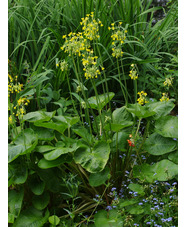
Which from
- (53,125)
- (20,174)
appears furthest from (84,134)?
(20,174)

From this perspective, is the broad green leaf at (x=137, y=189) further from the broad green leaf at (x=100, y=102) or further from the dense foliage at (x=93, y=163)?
the broad green leaf at (x=100, y=102)

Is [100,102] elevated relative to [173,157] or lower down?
elevated

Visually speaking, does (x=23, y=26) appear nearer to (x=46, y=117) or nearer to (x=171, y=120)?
(x=46, y=117)

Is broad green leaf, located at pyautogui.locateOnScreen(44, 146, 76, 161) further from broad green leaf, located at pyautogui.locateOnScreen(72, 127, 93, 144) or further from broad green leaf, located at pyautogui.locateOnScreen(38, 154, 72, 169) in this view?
broad green leaf, located at pyautogui.locateOnScreen(72, 127, 93, 144)

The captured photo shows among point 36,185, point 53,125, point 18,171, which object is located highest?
point 53,125

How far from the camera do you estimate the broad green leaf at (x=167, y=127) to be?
180 cm

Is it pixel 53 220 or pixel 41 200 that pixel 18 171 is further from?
pixel 53 220

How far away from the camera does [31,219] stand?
177 cm

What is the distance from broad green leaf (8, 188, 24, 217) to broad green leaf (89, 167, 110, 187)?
43cm

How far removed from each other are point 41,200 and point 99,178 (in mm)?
394

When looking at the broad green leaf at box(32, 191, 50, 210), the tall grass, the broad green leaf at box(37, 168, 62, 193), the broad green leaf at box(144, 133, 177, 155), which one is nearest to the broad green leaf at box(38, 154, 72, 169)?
the broad green leaf at box(37, 168, 62, 193)

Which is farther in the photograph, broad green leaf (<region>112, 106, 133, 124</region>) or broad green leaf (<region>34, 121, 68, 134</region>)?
broad green leaf (<region>112, 106, 133, 124</region>)

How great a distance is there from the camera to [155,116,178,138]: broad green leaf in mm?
1797
